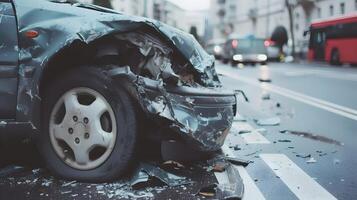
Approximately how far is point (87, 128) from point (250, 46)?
99.8 ft

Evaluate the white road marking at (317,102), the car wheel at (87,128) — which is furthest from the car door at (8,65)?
the white road marking at (317,102)

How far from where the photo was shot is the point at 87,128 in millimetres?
3938

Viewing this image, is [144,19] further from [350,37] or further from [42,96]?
[350,37]

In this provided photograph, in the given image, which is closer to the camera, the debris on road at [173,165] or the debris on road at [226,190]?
the debris on road at [226,190]

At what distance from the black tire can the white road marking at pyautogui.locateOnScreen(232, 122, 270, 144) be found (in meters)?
23.8

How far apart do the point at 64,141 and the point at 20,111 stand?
0.40 metres

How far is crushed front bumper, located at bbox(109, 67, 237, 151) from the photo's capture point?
12.7 feet

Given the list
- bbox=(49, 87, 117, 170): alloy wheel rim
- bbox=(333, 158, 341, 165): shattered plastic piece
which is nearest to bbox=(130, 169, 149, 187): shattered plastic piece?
bbox=(49, 87, 117, 170): alloy wheel rim

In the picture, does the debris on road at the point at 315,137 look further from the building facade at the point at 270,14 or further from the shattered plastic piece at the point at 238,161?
the building facade at the point at 270,14

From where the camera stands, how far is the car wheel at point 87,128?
391cm

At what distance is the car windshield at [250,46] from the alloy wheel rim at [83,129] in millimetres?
29840

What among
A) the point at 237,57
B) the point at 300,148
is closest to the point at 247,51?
the point at 237,57

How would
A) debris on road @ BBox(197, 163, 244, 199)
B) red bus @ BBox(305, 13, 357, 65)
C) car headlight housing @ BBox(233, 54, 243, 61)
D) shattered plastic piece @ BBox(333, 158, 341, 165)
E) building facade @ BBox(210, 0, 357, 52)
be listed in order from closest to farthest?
debris on road @ BBox(197, 163, 244, 199) < shattered plastic piece @ BBox(333, 158, 341, 165) < red bus @ BBox(305, 13, 357, 65) < car headlight housing @ BBox(233, 54, 243, 61) < building facade @ BBox(210, 0, 357, 52)

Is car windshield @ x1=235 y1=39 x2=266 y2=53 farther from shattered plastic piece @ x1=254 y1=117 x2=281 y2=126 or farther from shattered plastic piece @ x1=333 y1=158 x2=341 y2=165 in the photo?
shattered plastic piece @ x1=333 y1=158 x2=341 y2=165
